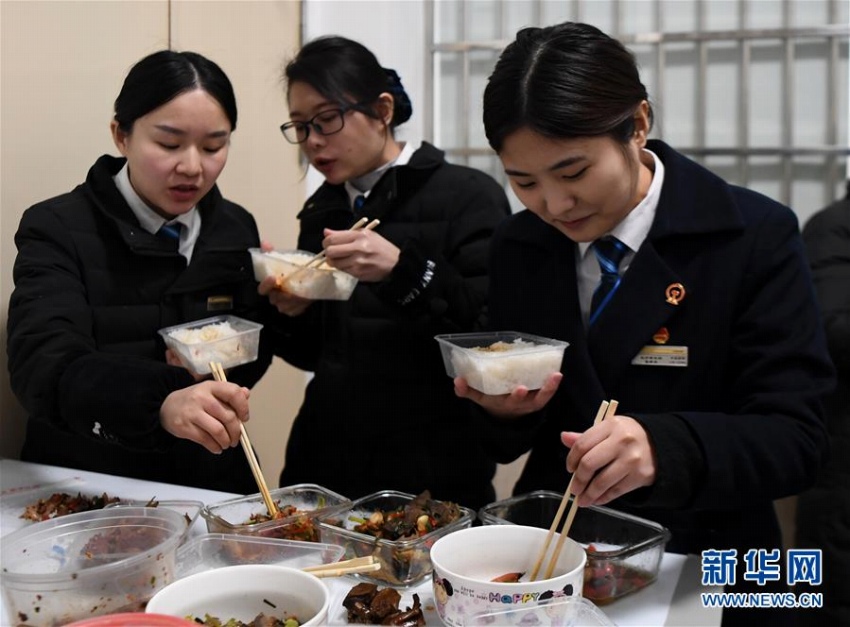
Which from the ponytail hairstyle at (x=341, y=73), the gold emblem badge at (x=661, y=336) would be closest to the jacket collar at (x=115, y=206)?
the ponytail hairstyle at (x=341, y=73)

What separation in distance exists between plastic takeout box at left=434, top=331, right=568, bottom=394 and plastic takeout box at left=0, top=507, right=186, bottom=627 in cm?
53

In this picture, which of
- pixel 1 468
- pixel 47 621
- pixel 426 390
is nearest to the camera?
pixel 47 621

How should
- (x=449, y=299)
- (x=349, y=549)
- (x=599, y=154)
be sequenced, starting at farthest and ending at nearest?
(x=449, y=299)
(x=599, y=154)
(x=349, y=549)

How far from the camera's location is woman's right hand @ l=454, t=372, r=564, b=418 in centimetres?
134

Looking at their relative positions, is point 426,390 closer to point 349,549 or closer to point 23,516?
point 349,549

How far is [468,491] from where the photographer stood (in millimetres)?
1976

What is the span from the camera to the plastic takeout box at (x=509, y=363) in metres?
1.31

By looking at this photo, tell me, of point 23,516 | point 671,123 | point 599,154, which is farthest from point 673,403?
point 671,123

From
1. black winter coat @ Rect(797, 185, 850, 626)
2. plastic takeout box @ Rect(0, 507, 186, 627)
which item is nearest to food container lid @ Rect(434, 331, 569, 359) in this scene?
plastic takeout box @ Rect(0, 507, 186, 627)

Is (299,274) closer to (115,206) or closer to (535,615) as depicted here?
(115,206)

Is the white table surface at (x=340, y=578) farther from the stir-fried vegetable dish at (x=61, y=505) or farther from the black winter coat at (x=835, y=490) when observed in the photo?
the black winter coat at (x=835, y=490)

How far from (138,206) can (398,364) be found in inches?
29.1

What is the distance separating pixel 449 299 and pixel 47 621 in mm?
1048

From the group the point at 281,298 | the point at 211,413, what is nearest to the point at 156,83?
the point at 281,298
